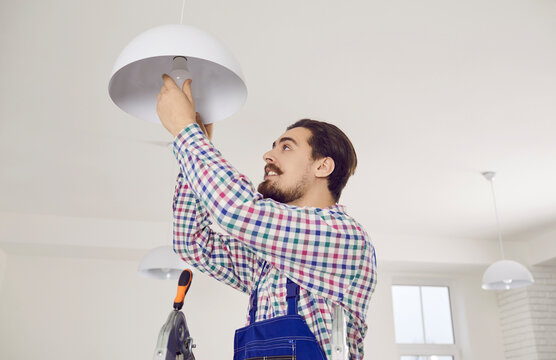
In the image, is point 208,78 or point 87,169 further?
point 87,169

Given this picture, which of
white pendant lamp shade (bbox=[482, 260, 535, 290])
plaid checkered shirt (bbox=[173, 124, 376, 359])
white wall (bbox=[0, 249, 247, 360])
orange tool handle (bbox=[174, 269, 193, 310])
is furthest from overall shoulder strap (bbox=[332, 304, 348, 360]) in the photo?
white wall (bbox=[0, 249, 247, 360])

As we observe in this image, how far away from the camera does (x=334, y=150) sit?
115 centimetres

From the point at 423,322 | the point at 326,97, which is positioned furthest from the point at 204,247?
the point at 423,322

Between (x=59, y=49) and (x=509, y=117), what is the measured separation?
2672 mm

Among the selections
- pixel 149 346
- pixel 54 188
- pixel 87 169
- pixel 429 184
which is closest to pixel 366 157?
pixel 429 184

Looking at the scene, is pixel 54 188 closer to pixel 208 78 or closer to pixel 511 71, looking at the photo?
pixel 511 71

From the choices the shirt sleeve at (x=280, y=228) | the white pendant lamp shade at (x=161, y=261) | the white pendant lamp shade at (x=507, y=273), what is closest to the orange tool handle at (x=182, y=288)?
the shirt sleeve at (x=280, y=228)

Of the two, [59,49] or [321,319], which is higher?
[59,49]

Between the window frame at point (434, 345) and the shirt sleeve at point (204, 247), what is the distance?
5173mm

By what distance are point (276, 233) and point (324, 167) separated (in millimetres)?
286

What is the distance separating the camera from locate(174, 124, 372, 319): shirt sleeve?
858 mm

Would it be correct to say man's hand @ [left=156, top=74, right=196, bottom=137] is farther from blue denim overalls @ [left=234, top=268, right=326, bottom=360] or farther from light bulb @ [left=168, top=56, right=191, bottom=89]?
blue denim overalls @ [left=234, top=268, right=326, bottom=360]

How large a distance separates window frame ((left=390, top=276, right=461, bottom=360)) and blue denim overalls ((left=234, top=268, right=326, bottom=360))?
533 cm

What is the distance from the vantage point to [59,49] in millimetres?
2773
